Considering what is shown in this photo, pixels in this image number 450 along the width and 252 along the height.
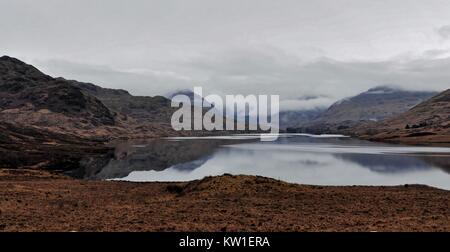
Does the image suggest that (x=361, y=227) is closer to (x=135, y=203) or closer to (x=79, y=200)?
(x=135, y=203)

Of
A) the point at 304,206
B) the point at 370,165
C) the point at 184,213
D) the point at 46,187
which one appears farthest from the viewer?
the point at 370,165

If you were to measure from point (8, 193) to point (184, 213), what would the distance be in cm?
2049

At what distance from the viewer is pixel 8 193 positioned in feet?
128

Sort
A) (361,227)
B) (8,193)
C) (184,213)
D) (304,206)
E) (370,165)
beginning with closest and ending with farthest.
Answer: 1. (361,227)
2. (184,213)
3. (304,206)
4. (8,193)
5. (370,165)

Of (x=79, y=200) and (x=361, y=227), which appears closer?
(x=361, y=227)

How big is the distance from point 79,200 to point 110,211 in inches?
324

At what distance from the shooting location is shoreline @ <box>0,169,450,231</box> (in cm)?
2309

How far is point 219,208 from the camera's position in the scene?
98.5 ft

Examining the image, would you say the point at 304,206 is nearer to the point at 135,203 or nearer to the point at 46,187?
the point at 135,203

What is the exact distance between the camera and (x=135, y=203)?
34375 millimetres

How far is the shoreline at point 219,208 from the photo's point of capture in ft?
75.8
